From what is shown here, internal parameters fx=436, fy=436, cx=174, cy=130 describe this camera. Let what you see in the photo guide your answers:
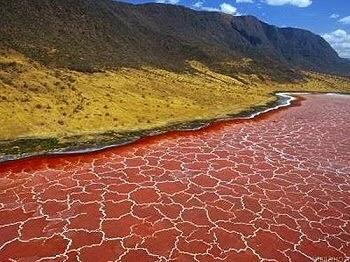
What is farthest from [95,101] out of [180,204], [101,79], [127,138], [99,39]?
[99,39]

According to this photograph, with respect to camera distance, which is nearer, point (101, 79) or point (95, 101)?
point (95, 101)

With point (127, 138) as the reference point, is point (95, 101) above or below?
below

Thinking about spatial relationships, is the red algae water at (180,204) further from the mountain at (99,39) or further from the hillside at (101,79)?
the mountain at (99,39)

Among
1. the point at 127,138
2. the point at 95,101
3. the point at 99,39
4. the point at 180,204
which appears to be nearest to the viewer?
the point at 180,204

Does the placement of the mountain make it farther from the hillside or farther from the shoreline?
the shoreline

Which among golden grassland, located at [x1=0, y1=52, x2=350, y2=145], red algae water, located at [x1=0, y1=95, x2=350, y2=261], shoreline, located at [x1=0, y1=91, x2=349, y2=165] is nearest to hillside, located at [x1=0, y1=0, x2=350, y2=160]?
golden grassland, located at [x1=0, y1=52, x2=350, y2=145]

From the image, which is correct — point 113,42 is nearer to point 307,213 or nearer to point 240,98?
point 240,98

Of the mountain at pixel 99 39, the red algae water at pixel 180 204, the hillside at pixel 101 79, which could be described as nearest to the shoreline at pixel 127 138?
the hillside at pixel 101 79

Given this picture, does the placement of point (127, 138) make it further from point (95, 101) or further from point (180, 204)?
point (95, 101)
